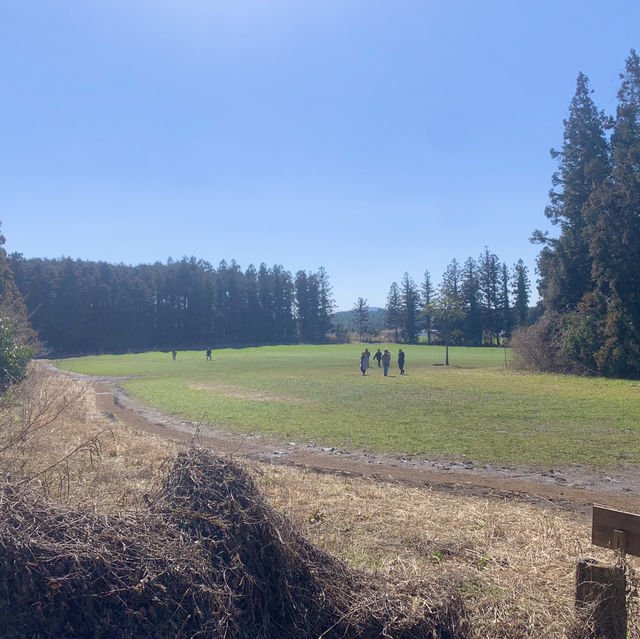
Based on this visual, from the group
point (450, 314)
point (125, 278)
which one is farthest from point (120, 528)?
point (125, 278)

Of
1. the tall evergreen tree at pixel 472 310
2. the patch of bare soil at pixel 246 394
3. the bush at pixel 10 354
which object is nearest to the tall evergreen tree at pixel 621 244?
the patch of bare soil at pixel 246 394

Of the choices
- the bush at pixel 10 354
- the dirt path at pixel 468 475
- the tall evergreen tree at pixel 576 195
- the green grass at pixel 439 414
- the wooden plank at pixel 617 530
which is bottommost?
the green grass at pixel 439 414

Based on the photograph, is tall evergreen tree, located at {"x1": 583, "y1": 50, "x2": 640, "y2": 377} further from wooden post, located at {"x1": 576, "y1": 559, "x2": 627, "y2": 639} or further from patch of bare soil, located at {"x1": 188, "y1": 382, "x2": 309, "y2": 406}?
wooden post, located at {"x1": 576, "y1": 559, "x2": 627, "y2": 639}

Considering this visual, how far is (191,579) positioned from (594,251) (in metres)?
33.7

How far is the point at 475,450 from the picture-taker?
36.9 feet

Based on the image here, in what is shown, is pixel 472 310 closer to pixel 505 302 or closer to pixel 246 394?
pixel 505 302

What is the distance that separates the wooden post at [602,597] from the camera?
301 centimetres

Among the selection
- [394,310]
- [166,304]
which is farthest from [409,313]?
[166,304]

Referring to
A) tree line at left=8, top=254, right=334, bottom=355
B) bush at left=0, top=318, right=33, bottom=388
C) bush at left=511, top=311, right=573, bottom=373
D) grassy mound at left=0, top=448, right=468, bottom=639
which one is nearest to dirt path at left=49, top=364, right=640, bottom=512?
grassy mound at left=0, top=448, right=468, bottom=639

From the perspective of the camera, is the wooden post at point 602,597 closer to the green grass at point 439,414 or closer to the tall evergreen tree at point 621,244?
the green grass at point 439,414

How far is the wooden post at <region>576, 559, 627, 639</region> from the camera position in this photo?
3.01m

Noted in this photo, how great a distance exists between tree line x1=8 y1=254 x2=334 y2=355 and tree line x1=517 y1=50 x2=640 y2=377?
6267cm

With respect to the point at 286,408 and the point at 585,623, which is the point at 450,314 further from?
the point at 585,623

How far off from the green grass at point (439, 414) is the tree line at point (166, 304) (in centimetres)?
5834
